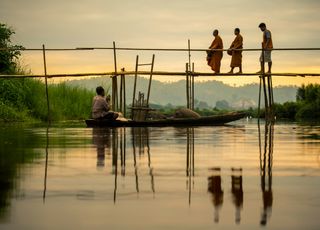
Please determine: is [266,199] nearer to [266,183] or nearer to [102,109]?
[266,183]

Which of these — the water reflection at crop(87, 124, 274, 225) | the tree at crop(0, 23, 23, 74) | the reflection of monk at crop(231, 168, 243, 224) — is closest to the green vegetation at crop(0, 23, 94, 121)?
the tree at crop(0, 23, 23, 74)

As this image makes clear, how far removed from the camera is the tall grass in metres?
33.3

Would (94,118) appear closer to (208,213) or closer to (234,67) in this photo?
(234,67)

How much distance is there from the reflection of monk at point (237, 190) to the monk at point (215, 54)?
705 inches

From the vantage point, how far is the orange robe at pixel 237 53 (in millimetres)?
27250

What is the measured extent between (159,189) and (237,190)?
0.66m

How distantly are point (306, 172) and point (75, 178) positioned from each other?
2519mm

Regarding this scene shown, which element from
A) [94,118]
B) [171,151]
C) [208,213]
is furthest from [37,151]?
[94,118]

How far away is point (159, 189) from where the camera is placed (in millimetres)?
7367

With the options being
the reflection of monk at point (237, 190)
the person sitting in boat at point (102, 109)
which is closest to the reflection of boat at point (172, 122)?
the person sitting in boat at point (102, 109)

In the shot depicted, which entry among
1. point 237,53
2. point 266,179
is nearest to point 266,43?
point 237,53

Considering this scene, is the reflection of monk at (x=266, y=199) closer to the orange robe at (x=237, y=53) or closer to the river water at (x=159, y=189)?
the river water at (x=159, y=189)

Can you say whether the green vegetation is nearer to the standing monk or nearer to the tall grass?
the tall grass

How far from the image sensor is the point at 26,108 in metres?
34.7
